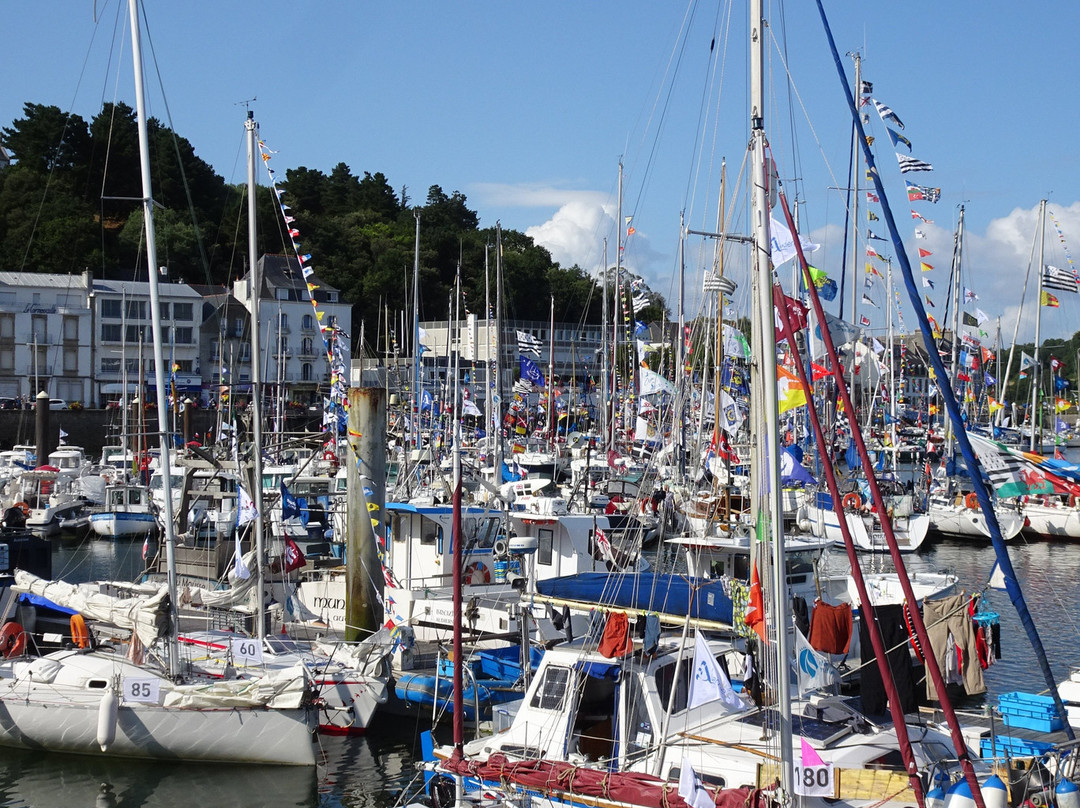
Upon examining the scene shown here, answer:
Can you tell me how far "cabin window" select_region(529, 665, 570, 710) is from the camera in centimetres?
1491

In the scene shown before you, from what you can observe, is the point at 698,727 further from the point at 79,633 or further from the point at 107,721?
the point at 79,633

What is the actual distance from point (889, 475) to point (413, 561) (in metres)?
34.7

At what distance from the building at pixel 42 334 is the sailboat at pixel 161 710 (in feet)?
Answer: 210

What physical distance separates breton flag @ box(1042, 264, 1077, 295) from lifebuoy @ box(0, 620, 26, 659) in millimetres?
40088

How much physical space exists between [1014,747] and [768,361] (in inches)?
252

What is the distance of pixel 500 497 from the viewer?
29.8m

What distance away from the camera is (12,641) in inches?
841

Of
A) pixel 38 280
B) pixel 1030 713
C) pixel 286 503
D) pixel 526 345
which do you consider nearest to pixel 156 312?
pixel 286 503

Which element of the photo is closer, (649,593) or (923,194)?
(649,593)

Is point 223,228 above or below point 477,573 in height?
above

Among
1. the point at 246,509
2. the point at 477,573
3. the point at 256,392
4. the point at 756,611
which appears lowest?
the point at 477,573

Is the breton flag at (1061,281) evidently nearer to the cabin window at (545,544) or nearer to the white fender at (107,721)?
the cabin window at (545,544)

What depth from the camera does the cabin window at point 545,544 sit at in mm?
26875

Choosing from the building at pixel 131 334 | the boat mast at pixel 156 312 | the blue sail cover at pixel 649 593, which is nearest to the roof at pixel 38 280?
the building at pixel 131 334
